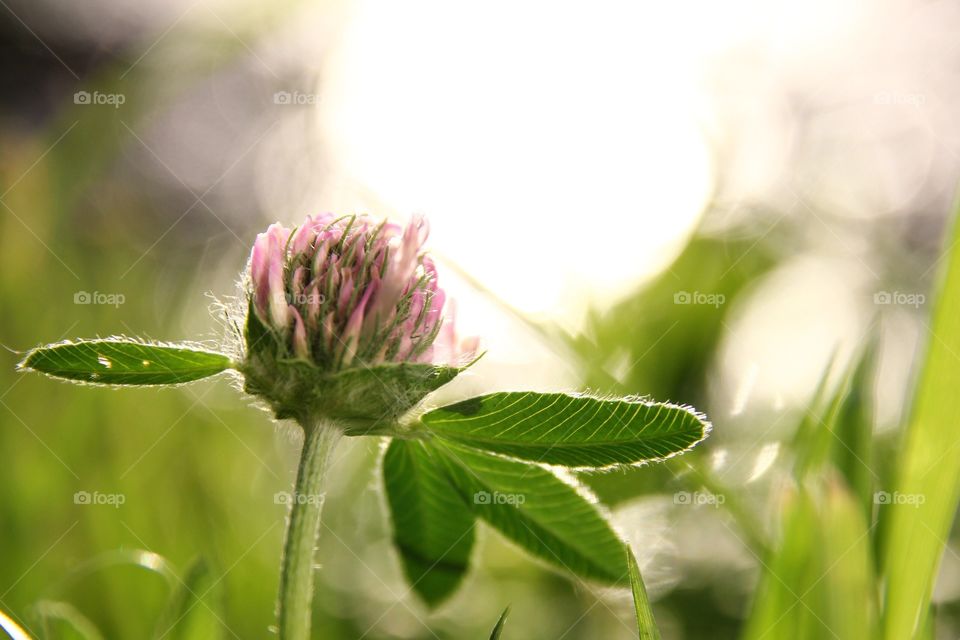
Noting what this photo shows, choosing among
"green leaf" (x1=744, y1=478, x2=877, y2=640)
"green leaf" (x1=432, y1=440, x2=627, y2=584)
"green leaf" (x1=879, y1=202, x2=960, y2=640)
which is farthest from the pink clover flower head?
"green leaf" (x1=879, y1=202, x2=960, y2=640)

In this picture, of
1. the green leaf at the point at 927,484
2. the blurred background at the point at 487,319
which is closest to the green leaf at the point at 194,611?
the blurred background at the point at 487,319

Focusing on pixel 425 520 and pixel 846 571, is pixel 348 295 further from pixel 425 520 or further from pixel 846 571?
pixel 846 571

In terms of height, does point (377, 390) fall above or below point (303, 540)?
above

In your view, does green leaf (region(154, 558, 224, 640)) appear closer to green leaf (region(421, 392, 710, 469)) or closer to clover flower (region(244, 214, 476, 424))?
clover flower (region(244, 214, 476, 424))

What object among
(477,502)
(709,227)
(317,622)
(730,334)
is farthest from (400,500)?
(709,227)

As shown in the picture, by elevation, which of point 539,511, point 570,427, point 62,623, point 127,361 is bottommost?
point 62,623

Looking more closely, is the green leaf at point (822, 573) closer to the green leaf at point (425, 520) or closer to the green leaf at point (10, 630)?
the green leaf at point (425, 520)

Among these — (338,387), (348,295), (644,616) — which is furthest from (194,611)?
(644,616)
